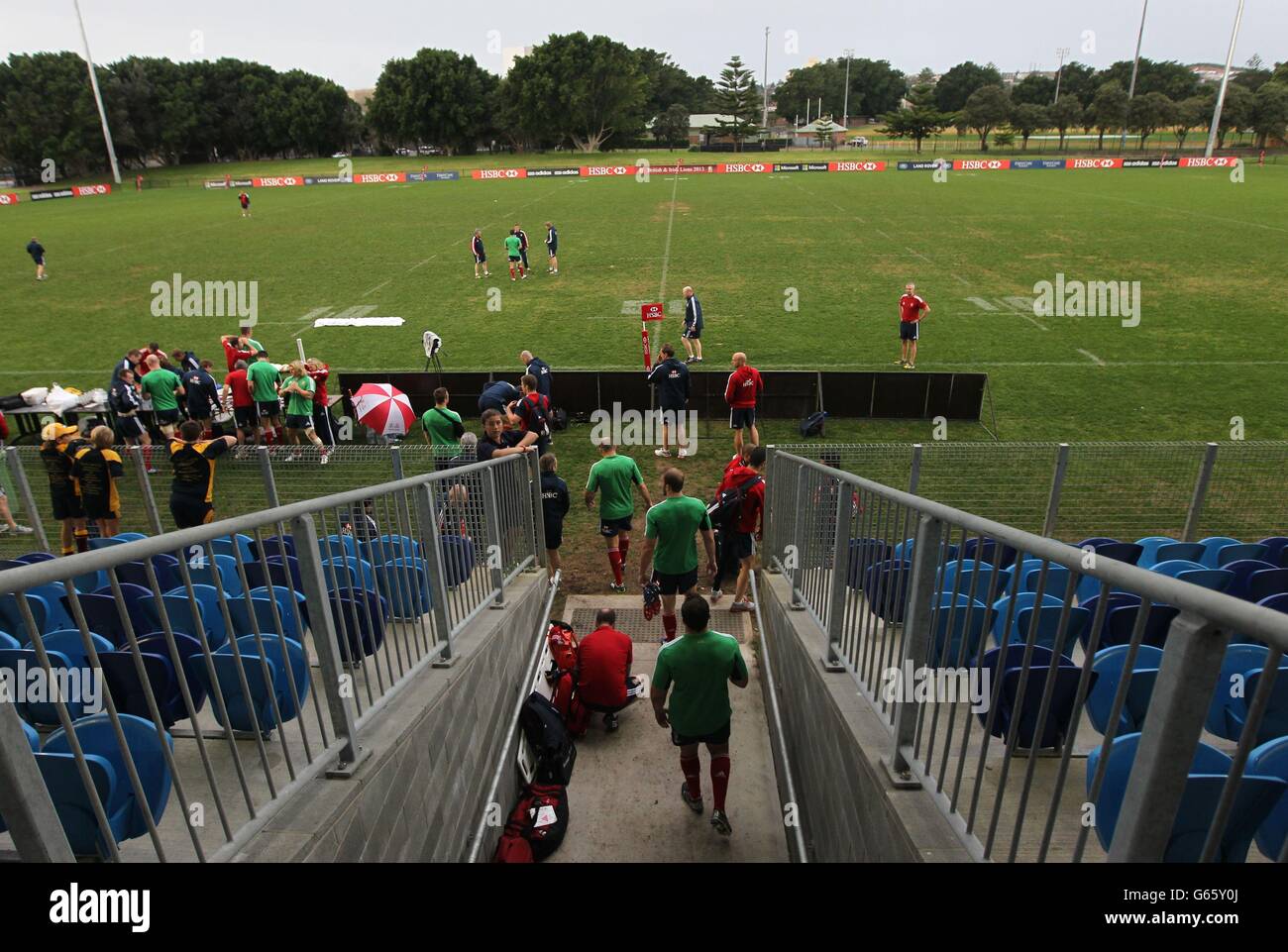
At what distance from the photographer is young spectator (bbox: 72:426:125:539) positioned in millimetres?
8141

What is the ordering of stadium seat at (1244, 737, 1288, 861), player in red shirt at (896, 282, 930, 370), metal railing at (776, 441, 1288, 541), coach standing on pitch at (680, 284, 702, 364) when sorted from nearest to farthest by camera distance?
stadium seat at (1244, 737, 1288, 861)
metal railing at (776, 441, 1288, 541)
player in red shirt at (896, 282, 930, 370)
coach standing on pitch at (680, 284, 702, 364)

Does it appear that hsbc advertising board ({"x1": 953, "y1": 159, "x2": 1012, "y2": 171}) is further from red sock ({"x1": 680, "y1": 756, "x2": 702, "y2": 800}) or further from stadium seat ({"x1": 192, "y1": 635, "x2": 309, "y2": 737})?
stadium seat ({"x1": 192, "y1": 635, "x2": 309, "y2": 737})

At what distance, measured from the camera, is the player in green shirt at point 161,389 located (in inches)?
454

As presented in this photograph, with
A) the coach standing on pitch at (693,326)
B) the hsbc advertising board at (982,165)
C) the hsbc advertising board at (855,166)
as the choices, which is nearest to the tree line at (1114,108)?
the hsbc advertising board at (982,165)

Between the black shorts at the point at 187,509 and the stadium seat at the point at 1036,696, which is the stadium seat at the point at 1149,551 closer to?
the stadium seat at the point at 1036,696

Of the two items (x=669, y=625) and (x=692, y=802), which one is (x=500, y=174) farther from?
(x=692, y=802)

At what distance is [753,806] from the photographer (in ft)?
17.6

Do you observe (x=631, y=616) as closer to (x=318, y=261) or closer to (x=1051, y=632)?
(x=1051, y=632)

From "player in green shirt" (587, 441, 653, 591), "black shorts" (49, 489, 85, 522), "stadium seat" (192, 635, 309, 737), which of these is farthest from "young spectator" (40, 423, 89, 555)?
"stadium seat" (192, 635, 309, 737)

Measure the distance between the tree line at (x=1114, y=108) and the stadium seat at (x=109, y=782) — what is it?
96.6 m

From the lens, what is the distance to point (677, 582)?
7.24 meters

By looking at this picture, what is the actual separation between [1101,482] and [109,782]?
9172 mm

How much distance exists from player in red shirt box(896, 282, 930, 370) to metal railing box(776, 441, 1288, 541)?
6.24 metres
